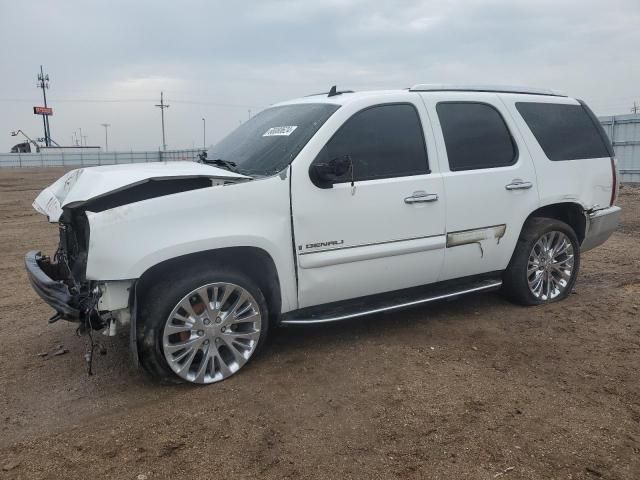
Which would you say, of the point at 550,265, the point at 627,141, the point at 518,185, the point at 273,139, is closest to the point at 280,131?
the point at 273,139

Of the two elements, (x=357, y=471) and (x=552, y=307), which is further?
(x=552, y=307)

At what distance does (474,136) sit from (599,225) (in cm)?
182

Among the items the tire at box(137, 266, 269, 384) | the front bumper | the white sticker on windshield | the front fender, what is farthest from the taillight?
the front bumper

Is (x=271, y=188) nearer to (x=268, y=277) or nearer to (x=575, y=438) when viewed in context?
(x=268, y=277)

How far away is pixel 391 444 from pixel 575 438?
Result: 39.2 inches

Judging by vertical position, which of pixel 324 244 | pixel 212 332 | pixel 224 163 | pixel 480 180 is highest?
pixel 224 163

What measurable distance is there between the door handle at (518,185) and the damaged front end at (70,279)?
335 centimetres

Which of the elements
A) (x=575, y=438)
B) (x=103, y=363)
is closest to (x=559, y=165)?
(x=575, y=438)

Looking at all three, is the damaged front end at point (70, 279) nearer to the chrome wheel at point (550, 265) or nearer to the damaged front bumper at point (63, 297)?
the damaged front bumper at point (63, 297)

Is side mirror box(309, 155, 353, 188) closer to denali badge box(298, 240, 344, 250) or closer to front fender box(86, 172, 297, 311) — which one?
front fender box(86, 172, 297, 311)

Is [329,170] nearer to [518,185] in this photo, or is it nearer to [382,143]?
[382,143]

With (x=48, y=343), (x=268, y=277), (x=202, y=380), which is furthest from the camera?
(x=48, y=343)

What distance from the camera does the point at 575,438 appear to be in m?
2.97

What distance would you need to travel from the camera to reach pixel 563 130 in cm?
523
